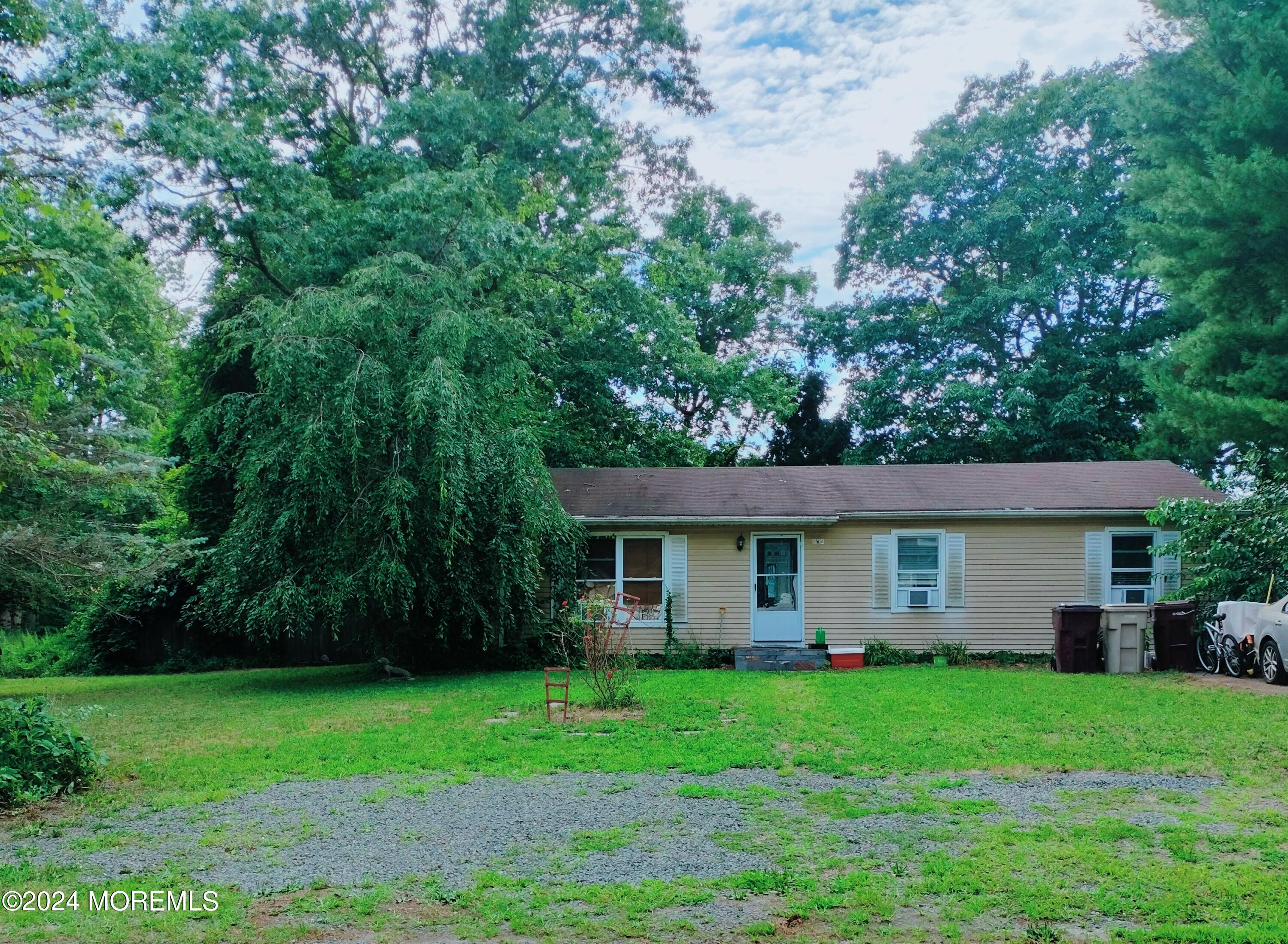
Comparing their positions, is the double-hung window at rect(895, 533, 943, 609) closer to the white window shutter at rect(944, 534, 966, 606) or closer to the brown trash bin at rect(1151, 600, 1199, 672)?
the white window shutter at rect(944, 534, 966, 606)

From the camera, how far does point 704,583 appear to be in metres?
15.5

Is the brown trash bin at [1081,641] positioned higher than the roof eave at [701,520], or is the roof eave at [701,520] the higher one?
the roof eave at [701,520]

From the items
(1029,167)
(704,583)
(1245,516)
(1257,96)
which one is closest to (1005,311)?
(1029,167)

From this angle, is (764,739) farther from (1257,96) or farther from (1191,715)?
(1257,96)

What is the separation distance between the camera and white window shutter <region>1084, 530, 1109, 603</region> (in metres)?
15.1

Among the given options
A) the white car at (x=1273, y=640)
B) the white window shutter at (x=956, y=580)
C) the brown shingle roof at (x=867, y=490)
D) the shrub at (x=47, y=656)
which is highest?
the brown shingle roof at (x=867, y=490)

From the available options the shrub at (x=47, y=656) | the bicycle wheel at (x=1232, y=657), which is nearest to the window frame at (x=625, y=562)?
the bicycle wheel at (x=1232, y=657)

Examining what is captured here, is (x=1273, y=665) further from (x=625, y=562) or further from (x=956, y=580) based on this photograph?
(x=625, y=562)

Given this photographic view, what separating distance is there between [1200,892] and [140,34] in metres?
19.9

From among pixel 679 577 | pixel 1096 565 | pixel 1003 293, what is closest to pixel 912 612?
pixel 1096 565

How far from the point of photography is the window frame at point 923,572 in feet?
50.1

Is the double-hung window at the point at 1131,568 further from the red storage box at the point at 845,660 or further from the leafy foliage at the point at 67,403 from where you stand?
the leafy foliage at the point at 67,403

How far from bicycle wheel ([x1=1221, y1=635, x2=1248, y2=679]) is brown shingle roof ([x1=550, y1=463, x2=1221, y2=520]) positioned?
2941mm

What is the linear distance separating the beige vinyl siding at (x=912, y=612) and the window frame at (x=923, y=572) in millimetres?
61
